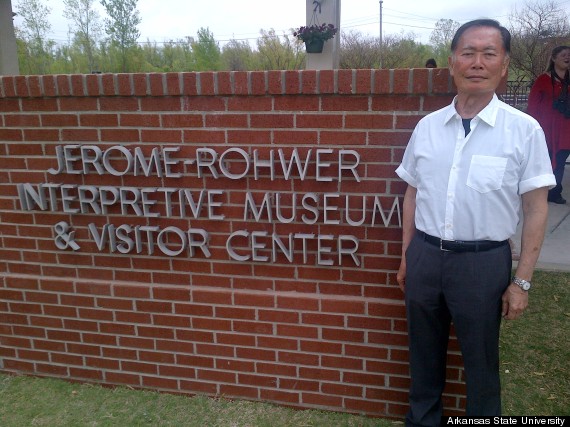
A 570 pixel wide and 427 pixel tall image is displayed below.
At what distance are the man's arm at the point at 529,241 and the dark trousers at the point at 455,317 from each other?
47 mm

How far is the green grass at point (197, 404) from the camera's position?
2.68m

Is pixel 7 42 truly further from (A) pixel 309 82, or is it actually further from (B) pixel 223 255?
(A) pixel 309 82

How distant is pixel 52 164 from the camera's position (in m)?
2.81

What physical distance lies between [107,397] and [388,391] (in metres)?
1.63

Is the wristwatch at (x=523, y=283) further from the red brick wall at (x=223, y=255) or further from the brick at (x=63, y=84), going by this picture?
the brick at (x=63, y=84)

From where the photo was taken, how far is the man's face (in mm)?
1911

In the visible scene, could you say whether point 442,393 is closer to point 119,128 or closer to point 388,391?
point 388,391

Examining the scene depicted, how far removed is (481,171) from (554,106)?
4.77 m

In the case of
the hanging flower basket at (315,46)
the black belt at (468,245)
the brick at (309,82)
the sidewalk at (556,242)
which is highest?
the hanging flower basket at (315,46)

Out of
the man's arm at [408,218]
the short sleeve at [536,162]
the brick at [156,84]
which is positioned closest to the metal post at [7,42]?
the brick at [156,84]

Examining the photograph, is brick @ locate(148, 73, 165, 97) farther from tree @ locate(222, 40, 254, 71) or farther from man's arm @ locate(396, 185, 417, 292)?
tree @ locate(222, 40, 254, 71)

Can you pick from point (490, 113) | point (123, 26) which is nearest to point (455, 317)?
point (490, 113)

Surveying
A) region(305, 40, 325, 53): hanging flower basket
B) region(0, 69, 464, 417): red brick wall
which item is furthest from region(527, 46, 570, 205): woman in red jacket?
region(305, 40, 325, 53): hanging flower basket

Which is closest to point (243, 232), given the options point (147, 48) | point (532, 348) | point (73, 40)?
point (532, 348)
